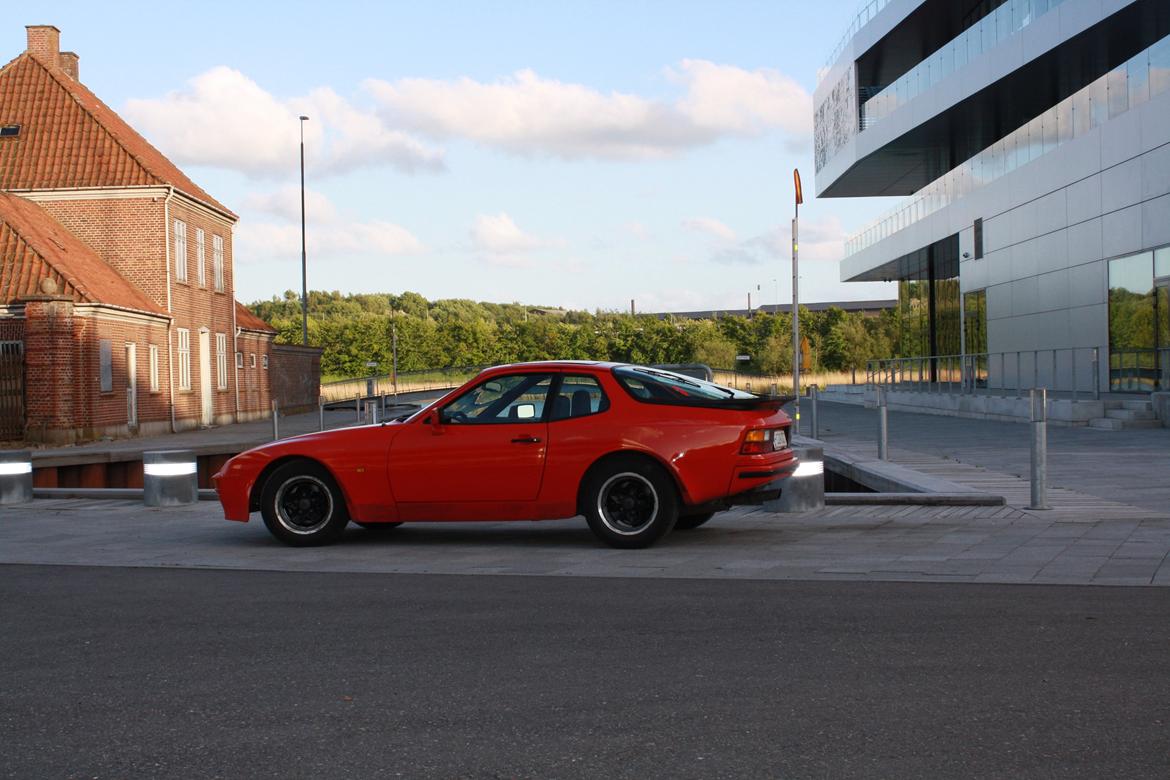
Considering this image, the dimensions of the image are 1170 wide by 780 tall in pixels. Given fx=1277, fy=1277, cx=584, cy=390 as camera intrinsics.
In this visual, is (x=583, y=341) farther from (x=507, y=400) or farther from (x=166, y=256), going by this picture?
(x=507, y=400)

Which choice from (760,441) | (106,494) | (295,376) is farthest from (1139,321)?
(295,376)

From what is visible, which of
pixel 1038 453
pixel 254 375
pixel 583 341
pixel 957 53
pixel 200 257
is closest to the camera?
pixel 1038 453

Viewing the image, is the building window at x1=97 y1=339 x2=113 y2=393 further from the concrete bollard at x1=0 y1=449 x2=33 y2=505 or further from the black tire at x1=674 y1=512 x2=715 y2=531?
the black tire at x1=674 y1=512 x2=715 y2=531

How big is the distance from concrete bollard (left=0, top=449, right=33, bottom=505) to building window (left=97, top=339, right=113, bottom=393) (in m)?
15.6

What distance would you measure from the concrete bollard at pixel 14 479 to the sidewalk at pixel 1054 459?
35.9 feet

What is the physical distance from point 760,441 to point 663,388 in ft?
2.87

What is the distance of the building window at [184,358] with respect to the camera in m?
36.5

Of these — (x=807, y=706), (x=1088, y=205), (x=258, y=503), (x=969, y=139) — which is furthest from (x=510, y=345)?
(x=807, y=706)

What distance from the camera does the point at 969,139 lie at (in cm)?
4100

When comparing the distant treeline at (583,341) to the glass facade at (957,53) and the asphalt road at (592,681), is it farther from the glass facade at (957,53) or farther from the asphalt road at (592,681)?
the asphalt road at (592,681)

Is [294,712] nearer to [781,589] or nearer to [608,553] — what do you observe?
[781,589]

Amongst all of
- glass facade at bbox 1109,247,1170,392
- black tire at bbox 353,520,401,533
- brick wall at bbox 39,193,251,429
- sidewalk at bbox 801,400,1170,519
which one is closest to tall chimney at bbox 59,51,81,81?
brick wall at bbox 39,193,251,429

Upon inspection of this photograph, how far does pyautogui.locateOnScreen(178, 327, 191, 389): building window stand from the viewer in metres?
36.5

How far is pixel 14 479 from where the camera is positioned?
15398mm
